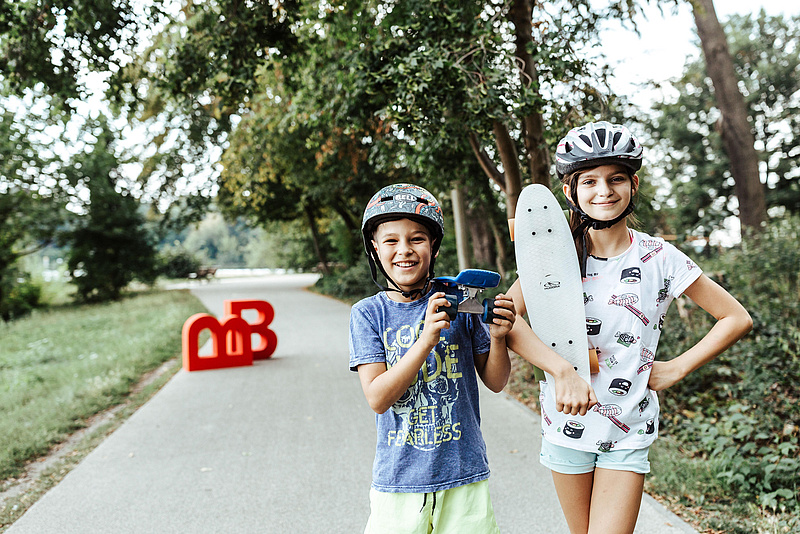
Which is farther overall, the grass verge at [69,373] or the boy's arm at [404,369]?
the grass verge at [69,373]

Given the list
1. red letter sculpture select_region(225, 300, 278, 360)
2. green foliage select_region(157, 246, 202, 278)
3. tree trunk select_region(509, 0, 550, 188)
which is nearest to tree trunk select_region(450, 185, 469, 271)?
red letter sculpture select_region(225, 300, 278, 360)

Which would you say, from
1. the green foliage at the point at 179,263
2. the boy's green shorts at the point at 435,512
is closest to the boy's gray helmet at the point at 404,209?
the boy's green shorts at the point at 435,512

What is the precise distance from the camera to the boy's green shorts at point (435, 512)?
1.85 m

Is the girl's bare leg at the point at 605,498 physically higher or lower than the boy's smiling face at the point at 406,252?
lower

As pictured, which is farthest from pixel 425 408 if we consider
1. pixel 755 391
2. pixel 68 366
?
pixel 68 366

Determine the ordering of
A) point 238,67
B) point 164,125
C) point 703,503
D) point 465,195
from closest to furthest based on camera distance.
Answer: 1. point 703,503
2. point 238,67
3. point 465,195
4. point 164,125

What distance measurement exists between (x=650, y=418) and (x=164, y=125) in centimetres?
2301

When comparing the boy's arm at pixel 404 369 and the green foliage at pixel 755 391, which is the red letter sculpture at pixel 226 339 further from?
the boy's arm at pixel 404 369

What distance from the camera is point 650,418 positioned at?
193 centimetres

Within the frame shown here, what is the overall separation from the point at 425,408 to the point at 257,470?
10.6 ft

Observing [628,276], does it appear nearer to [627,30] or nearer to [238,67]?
[238,67]

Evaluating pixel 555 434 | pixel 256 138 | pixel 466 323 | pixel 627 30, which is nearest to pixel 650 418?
pixel 555 434

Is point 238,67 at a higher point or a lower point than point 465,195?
higher

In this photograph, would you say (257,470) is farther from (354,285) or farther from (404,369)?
(354,285)
